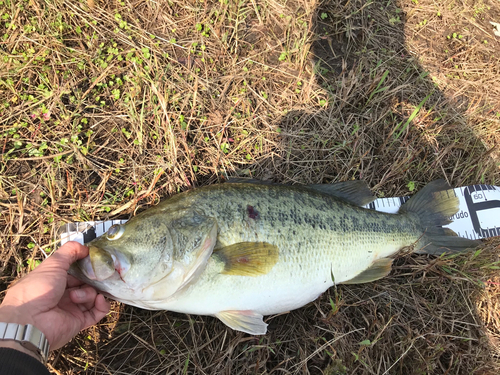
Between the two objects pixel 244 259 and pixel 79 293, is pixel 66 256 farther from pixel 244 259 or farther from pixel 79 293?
pixel 244 259

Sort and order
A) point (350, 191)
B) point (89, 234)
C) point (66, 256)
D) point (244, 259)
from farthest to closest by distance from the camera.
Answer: point (350, 191) → point (89, 234) → point (244, 259) → point (66, 256)

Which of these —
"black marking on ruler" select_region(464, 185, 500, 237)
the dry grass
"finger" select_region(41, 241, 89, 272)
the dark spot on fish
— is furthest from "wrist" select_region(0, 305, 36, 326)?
"black marking on ruler" select_region(464, 185, 500, 237)

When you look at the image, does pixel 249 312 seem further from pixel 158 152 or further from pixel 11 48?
pixel 11 48

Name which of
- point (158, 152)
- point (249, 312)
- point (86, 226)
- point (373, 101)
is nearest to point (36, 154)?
point (86, 226)

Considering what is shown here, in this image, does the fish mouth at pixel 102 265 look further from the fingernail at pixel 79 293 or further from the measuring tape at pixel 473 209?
the measuring tape at pixel 473 209

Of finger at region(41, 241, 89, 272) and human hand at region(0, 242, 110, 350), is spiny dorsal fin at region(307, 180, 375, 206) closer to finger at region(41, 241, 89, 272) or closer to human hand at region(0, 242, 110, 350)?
finger at region(41, 241, 89, 272)

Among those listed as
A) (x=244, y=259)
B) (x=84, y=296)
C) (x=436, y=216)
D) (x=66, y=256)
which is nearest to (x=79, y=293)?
(x=84, y=296)
